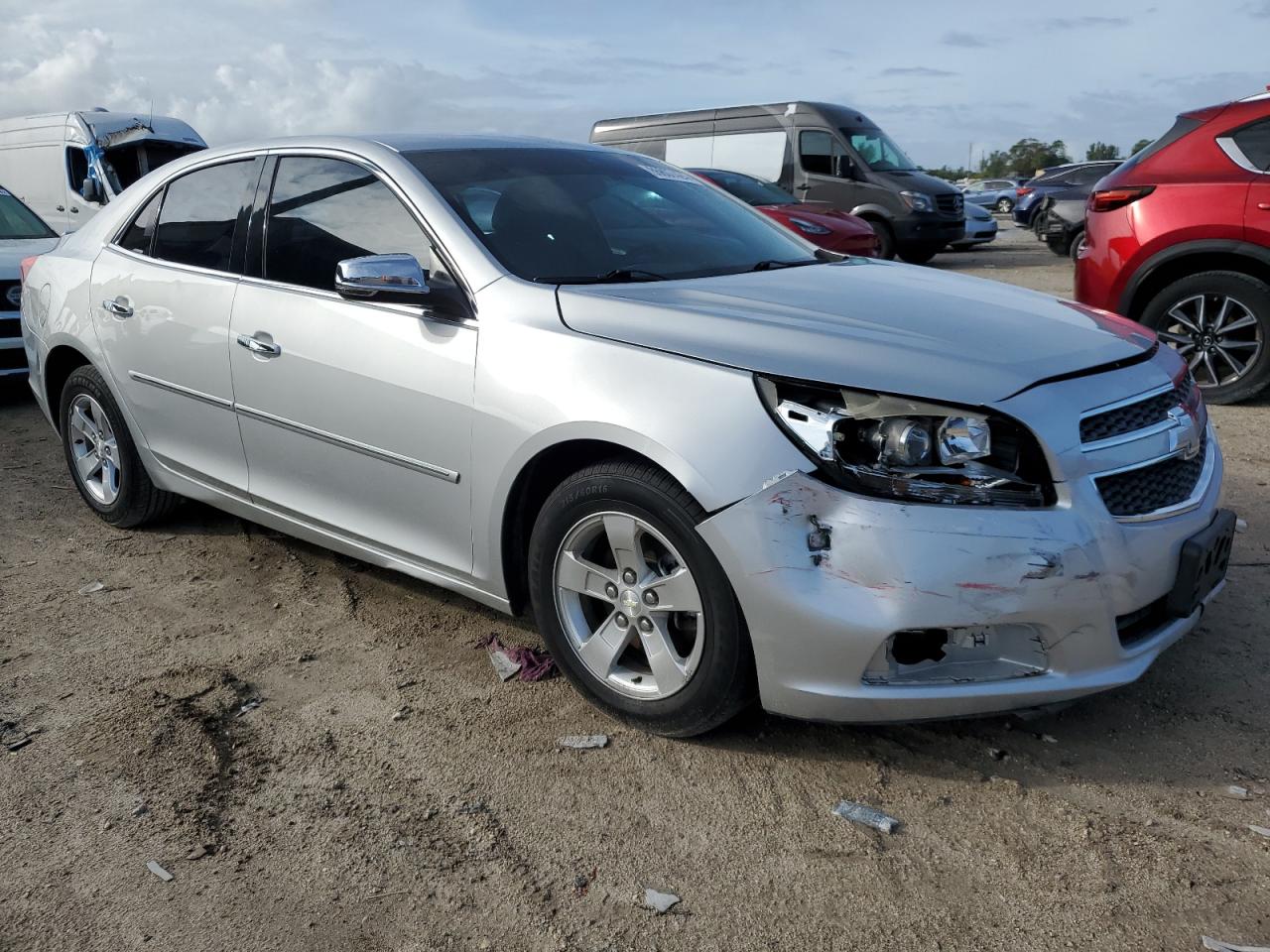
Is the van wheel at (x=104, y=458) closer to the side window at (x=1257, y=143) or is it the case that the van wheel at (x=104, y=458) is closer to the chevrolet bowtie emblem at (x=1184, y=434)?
the chevrolet bowtie emblem at (x=1184, y=434)

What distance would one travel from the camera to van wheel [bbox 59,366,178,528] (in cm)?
471

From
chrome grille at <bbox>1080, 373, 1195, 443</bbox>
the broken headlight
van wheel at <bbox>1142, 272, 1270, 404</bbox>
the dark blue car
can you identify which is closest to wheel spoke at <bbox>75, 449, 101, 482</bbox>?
the broken headlight

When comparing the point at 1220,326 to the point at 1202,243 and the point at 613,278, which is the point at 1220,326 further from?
the point at 613,278

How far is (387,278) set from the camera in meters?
3.21

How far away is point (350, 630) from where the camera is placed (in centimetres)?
387

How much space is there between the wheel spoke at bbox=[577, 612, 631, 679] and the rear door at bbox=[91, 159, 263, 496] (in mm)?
1677

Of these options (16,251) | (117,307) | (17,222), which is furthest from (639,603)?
(17,222)

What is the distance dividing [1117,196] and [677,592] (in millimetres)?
5041

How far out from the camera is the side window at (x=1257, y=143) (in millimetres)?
6234

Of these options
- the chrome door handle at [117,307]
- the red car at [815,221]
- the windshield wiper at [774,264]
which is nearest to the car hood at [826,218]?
the red car at [815,221]

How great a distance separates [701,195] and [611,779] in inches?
91.9

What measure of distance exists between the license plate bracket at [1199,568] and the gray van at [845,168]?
507 inches

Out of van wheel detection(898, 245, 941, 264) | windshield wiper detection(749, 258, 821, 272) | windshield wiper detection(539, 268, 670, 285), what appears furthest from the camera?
van wheel detection(898, 245, 941, 264)

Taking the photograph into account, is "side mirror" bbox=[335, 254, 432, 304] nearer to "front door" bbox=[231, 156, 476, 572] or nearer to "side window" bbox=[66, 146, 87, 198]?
"front door" bbox=[231, 156, 476, 572]
